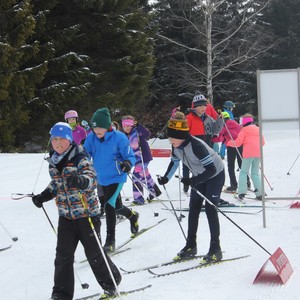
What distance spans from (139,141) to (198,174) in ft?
14.1

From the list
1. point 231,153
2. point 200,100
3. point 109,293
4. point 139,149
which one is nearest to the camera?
point 109,293

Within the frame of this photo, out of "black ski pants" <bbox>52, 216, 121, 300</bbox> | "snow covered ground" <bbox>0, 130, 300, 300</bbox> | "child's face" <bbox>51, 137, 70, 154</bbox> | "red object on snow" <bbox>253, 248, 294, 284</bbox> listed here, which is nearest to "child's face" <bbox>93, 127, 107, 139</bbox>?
"snow covered ground" <bbox>0, 130, 300, 300</bbox>

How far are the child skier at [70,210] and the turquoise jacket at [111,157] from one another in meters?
1.65

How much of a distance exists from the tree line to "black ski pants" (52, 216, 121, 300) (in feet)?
46.3

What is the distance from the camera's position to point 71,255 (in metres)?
4.23

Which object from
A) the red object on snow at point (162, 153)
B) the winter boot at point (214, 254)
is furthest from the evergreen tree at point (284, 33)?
the winter boot at point (214, 254)

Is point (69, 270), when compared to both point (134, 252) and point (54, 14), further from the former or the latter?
point (54, 14)

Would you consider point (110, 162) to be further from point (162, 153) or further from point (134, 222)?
point (162, 153)

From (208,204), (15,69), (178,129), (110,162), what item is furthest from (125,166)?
(15,69)

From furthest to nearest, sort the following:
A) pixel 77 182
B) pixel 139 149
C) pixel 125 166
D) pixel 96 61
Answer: pixel 96 61 < pixel 139 149 < pixel 125 166 < pixel 77 182

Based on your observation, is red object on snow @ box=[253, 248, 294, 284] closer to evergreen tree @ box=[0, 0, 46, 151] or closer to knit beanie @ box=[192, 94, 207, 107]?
knit beanie @ box=[192, 94, 207, 107]

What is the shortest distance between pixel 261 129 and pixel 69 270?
377 centimetres

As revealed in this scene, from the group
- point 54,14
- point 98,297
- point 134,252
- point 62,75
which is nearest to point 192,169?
point 134,252

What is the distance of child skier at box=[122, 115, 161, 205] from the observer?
923 centimetres
